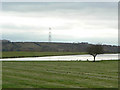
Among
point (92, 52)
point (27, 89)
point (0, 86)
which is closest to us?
point (27, 89)

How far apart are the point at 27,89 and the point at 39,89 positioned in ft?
3.45

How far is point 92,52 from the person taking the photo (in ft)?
268

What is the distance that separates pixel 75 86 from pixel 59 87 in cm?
178

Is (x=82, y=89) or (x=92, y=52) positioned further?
(x=92, y=52)

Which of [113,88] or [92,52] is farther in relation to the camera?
[92,52]

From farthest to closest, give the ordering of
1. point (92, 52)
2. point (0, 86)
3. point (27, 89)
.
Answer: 1. point (92, 52)
2. point (0, 86)
3. point (27, 89)

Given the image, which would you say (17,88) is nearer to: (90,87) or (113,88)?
(90,87)

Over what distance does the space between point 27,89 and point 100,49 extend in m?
64.7

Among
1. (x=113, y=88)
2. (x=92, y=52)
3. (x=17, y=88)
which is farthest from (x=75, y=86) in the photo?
(x=92, y=52)

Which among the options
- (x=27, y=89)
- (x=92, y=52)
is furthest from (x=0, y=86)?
(x=92, y=52)

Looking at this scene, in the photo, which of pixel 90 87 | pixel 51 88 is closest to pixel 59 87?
pixel 51 88

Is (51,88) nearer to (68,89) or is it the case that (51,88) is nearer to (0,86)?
(68,89)

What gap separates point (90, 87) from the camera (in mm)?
21234

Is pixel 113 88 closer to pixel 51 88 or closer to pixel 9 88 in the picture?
pixel 51 88
